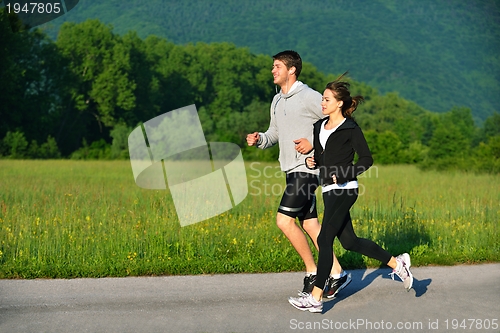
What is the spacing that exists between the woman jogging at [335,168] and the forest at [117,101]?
3178 cm

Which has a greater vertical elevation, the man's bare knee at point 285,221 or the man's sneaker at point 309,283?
the man's bare knee at point 285,221

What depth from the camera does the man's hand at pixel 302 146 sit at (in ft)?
20.6

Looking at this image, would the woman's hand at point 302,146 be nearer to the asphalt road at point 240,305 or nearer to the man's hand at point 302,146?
the man's hand at point 302,146

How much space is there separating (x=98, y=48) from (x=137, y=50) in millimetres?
6204

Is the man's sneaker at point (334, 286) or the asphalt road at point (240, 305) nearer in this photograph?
the asphalt road at point (240, 305)

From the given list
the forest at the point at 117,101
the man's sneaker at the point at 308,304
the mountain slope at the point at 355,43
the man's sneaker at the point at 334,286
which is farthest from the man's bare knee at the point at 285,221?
the mountain slope at the point at 355,43

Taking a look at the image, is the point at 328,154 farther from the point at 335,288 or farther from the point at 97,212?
the point at 97,212

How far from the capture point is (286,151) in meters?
6.49

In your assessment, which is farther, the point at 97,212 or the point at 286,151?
the point at 97,212

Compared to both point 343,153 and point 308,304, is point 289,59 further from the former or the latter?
point 308,304

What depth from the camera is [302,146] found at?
6.29m

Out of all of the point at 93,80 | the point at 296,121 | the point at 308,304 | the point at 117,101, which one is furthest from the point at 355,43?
the point at 308,304

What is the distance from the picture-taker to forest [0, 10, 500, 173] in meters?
49.0

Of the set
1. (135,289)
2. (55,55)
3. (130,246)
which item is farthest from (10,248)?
(55,55)
